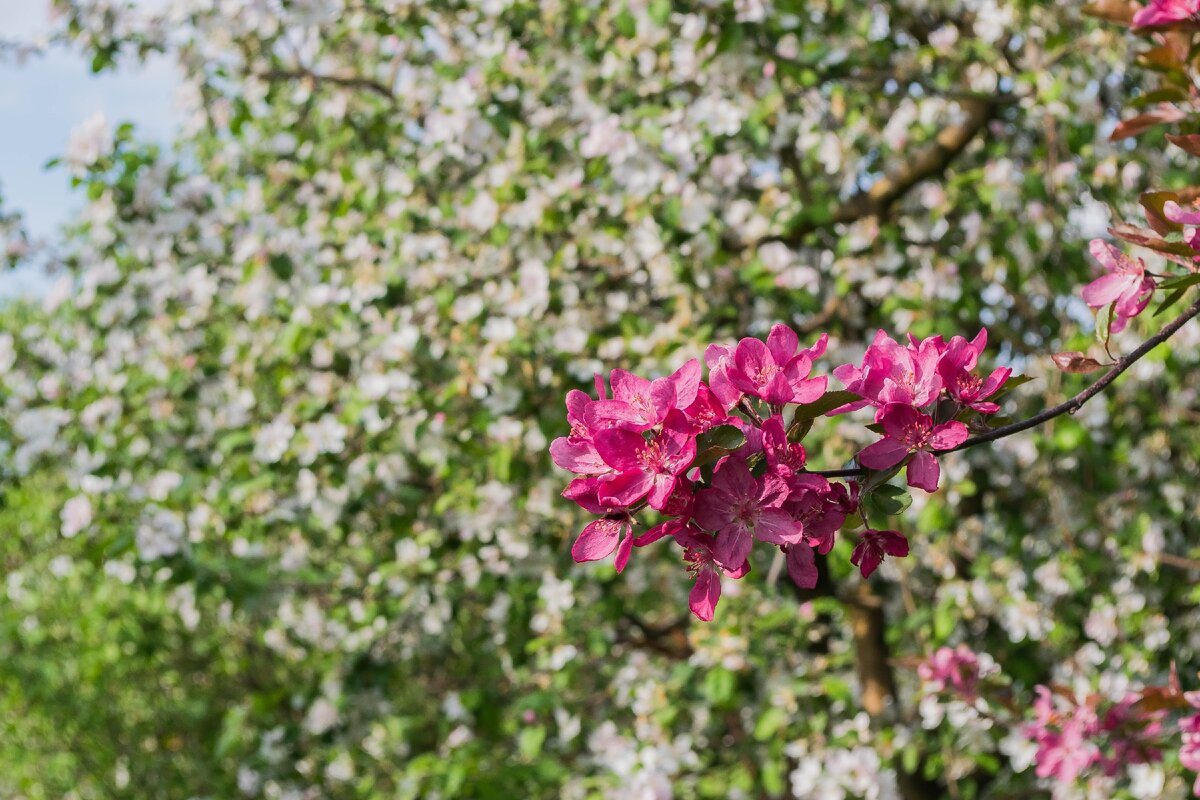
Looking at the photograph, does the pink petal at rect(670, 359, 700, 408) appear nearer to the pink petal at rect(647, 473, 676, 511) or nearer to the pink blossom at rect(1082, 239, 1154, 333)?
the pink petal at rect(647, 473, 676, 511)

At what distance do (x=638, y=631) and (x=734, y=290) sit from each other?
1.34 m

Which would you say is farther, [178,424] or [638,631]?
[638,631]

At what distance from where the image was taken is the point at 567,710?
138 inches

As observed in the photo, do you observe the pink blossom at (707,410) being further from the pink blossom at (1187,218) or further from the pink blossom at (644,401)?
the pink blossom at (1187,218)

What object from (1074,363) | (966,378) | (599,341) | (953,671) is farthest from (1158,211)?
(599,341)

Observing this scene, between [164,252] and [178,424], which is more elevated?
[164,252]

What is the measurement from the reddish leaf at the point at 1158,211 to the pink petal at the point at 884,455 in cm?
35

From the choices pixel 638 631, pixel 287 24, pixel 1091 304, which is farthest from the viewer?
pixel 638 631

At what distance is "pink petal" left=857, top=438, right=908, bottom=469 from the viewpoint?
3.15 feet

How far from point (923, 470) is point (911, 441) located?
26 mm

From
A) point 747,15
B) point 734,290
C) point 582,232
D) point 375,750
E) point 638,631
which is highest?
point 747,15

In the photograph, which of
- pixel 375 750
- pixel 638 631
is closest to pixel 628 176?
pixel 638 631

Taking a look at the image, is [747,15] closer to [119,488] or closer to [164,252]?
[164,252]

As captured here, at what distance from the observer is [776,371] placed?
98 centimetres
